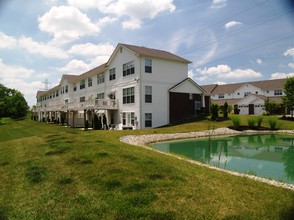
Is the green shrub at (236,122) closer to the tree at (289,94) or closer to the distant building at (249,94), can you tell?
the tree at (289,94)

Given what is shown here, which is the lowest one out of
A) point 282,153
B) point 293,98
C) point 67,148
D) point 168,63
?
point 282,153

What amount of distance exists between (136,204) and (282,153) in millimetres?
12847

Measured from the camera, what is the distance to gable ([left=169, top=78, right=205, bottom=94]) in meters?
28.7

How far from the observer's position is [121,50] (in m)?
28.9

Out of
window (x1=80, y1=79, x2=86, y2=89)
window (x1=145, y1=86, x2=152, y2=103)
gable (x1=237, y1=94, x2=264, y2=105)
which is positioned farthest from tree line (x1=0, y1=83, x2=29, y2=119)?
gable (x1=237, y1=94, x2=264, y2=105)

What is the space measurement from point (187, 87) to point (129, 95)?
755cm

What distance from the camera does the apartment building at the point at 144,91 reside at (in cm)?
2609

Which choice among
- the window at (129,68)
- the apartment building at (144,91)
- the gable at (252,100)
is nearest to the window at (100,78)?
the apartment building at (144,91)

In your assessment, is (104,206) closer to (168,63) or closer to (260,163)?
(260,163)

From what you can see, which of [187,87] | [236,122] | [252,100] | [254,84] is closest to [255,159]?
[236,122]

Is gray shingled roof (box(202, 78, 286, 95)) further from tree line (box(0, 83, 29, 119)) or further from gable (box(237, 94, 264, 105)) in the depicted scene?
tree line (box(0, 83, 29, 119))

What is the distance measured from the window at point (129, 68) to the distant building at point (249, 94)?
2092cm

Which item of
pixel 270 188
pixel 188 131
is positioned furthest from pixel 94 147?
pixel 188 131

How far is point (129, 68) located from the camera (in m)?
27.5
